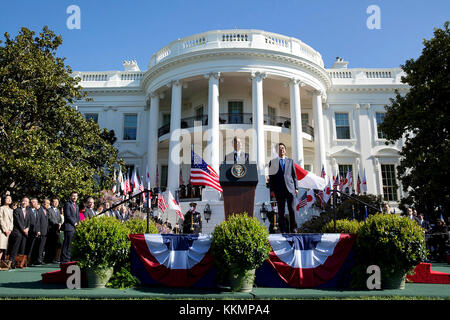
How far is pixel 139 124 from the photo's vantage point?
25.9 meters

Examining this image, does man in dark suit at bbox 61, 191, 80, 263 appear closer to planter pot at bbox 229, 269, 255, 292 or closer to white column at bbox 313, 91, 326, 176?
planter pot at bbox 229, 269, 255, 292

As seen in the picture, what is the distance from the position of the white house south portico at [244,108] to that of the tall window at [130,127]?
0.25ft

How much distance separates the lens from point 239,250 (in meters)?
5.12

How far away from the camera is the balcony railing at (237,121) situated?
2292 centimetres

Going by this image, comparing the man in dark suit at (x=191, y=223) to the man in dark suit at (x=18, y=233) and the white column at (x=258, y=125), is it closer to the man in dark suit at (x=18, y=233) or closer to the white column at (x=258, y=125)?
the white column at (x=258, y=125)

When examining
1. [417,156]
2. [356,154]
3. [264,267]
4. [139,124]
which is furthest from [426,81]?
[139,124]

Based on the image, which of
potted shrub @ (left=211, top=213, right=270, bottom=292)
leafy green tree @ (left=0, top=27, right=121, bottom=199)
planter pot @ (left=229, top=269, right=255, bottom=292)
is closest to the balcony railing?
leafy green tree @ (left=0, top=27, right=121, bottom=199)

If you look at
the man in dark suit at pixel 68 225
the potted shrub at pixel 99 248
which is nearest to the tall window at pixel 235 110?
the man in dark suit at pixel 68 225

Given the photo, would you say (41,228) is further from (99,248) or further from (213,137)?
(213,137)

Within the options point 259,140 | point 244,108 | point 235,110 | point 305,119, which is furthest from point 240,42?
point 305,119

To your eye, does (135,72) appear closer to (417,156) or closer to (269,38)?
(269,38)

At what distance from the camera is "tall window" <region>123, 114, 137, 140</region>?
1030 inches

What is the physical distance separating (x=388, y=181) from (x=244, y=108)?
11.4m

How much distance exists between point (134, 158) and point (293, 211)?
1969cm
